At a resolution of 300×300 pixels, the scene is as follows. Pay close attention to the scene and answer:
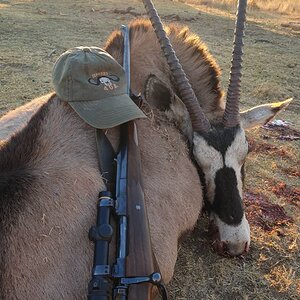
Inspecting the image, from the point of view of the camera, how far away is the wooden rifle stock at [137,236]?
2.48 metres

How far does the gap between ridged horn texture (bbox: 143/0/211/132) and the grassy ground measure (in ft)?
3.17

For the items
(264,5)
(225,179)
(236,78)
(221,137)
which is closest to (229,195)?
(225,179)

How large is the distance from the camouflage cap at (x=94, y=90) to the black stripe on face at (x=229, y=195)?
0.89 metres

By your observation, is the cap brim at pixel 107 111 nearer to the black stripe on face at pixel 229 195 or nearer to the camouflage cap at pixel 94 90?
the camouflage cap at pixel 94 90

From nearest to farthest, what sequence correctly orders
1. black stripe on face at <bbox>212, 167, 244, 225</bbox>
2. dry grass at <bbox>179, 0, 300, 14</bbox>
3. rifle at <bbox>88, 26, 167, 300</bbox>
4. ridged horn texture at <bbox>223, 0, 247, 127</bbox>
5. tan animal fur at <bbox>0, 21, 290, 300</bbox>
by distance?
→ rifle at <bbox>88, 26, 167, 300</bbox>, tan animal fur at <bbox>0, 21, 290, 300</bbox>, black stripe on face at <bbox>212, 167, 244, 225</bbox>, ridged horn texture at <bbox>223, 0, 247, 127</bbox>, dry grass at <bbox>179, 0, 300, 14</bbox>

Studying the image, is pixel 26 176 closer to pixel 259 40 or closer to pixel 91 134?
pixel 91 134

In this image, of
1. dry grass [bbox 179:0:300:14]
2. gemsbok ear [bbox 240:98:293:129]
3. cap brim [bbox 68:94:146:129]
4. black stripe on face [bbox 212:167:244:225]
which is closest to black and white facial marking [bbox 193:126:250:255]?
black stripe on face [bbox 212:167:244:225]

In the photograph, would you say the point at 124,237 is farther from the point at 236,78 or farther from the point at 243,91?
the point at 243,91

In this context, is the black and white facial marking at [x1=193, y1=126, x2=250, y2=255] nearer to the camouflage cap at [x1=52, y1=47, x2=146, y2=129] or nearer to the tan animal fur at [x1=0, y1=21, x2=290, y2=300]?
the tan animal fur at [x1=0, y1=21, x2=290, y2=300]

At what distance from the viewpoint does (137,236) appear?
8.68 ft

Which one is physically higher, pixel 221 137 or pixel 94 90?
pixel 94 90

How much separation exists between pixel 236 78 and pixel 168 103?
2.15ft

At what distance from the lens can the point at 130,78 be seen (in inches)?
147

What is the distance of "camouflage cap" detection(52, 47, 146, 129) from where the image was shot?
9.90 feet
